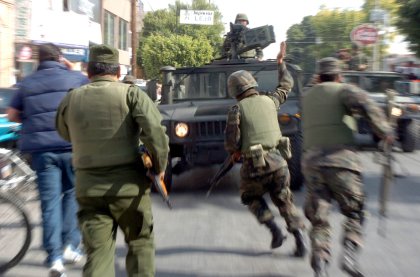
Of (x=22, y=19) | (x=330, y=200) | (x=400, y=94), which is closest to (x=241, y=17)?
(x=400, y=94)

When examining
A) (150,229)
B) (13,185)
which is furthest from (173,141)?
(150,229)

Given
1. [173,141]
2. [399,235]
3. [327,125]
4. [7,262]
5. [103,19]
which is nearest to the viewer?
[327,125]

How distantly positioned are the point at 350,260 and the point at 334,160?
714 mm

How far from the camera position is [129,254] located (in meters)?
3.70

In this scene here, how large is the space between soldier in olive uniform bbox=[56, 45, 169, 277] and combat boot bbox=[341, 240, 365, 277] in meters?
1.41

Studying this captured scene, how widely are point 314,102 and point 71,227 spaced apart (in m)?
2.15

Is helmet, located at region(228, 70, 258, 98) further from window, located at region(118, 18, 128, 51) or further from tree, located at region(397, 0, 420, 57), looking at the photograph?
window, located at region(118, 18, 128, 51)

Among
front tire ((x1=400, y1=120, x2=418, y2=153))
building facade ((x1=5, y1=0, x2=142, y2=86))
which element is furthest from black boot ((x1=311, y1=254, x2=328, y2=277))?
building facade ((x1=5, y1=0, x2=142, y2=86))

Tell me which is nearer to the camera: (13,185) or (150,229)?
(150,229)

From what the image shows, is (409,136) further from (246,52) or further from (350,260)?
(350,260)

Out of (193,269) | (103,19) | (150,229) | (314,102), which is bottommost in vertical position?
(193,269)

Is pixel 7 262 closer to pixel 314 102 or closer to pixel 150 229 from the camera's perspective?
pixel 150 229

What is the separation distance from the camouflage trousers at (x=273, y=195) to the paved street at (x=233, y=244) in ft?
1.14

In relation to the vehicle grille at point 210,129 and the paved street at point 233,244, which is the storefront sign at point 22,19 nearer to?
the paved street at point 233,244
